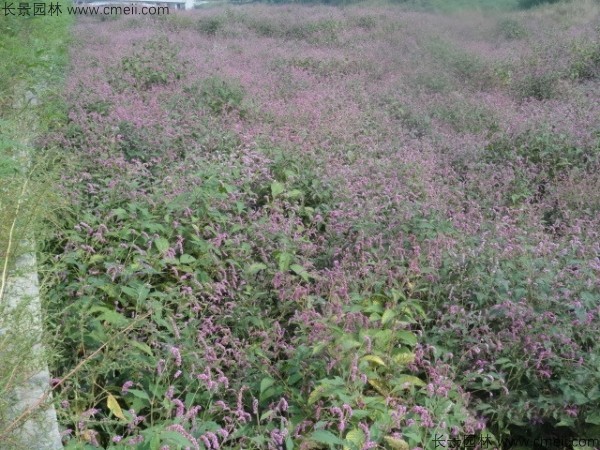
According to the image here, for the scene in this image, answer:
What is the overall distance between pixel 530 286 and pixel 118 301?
218 centimetres

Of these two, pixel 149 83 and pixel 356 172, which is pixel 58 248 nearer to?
pixel 356 172

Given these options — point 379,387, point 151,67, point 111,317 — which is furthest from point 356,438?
point 151,67

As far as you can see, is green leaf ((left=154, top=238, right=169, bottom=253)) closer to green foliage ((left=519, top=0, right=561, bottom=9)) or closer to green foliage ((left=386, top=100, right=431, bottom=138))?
green foliage ((left=386, top=100, right=431, bottom=138))

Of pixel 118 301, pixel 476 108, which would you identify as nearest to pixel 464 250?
pixel 118 301

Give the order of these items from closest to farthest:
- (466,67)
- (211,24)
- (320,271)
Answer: (320,271)
(466,67)
(211,24)

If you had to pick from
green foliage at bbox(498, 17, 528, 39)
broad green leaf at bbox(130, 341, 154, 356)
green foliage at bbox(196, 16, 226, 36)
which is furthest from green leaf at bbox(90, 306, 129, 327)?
green foliage at bbox(196, 16, 226, 36)

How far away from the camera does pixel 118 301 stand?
342 cm

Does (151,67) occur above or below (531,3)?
below

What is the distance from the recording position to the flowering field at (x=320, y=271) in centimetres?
270

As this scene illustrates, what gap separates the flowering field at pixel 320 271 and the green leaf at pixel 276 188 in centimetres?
9

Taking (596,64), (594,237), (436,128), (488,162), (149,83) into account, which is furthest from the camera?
(596,64)

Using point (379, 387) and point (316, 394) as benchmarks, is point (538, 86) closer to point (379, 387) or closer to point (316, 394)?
point (379, 387)

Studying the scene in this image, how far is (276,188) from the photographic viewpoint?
15.8ft

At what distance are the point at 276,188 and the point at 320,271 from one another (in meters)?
1.14
